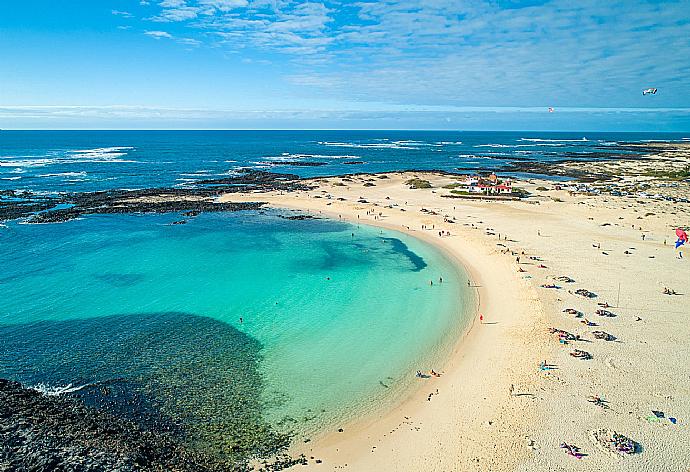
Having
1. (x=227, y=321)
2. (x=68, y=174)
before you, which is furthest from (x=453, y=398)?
(x=68, y=174)

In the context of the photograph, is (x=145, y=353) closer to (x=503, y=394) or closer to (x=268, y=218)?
(x=503, y=394)

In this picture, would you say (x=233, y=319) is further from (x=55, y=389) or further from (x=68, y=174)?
(x=68, y=174)

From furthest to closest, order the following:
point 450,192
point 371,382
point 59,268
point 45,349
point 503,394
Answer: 1. point 450,192
2. point 59,268
3. point 45,349
4. point 371,382
5. point 503,394

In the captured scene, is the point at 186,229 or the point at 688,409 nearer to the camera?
the point at 688,409

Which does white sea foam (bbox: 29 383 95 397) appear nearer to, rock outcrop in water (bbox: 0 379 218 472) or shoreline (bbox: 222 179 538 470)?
rock outcrop in water (bbox: 0 379 218 472)

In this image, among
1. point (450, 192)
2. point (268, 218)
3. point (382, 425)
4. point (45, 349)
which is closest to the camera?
point (382, 425)

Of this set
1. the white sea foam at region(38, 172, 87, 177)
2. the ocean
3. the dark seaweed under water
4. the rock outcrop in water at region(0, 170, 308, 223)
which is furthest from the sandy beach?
the white sea foam at region(38, 172, 87, 177)

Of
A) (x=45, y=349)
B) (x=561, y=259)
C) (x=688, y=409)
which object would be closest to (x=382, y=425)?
(x=688, y=409)
